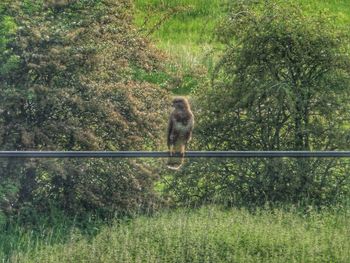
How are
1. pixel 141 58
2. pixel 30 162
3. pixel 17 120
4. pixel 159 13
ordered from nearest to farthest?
pixel 30 162 → pixel 17 120 → pixel 141 58 → pixel 159 13

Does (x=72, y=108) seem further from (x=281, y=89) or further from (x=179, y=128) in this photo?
(x=281, y=89)

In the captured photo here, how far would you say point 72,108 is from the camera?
460 inches

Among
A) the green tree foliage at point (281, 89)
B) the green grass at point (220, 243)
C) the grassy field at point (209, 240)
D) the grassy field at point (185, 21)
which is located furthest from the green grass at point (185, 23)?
the green grass at point (220, 243)

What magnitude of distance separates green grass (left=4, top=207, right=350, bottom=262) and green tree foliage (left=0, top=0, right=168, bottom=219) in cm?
112

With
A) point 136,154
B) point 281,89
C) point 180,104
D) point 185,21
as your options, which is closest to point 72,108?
point 180,104

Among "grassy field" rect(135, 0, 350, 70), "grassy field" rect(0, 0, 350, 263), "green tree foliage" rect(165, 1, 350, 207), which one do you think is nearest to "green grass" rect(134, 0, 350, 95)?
"grassy field" rect(135, 0, 350, 70)

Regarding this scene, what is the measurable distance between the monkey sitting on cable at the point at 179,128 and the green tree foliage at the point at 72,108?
1.08 m

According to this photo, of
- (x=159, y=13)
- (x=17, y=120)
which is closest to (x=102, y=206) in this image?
(x=17, y=120)

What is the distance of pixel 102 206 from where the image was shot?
11055mm

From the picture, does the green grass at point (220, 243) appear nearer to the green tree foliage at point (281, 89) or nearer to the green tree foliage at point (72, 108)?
the green tree foliage at point (72, 108)

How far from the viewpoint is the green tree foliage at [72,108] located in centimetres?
1101

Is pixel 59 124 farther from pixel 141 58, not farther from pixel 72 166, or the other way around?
pixel 141 58

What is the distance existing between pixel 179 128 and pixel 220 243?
1084mm

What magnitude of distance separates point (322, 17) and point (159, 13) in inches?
445
